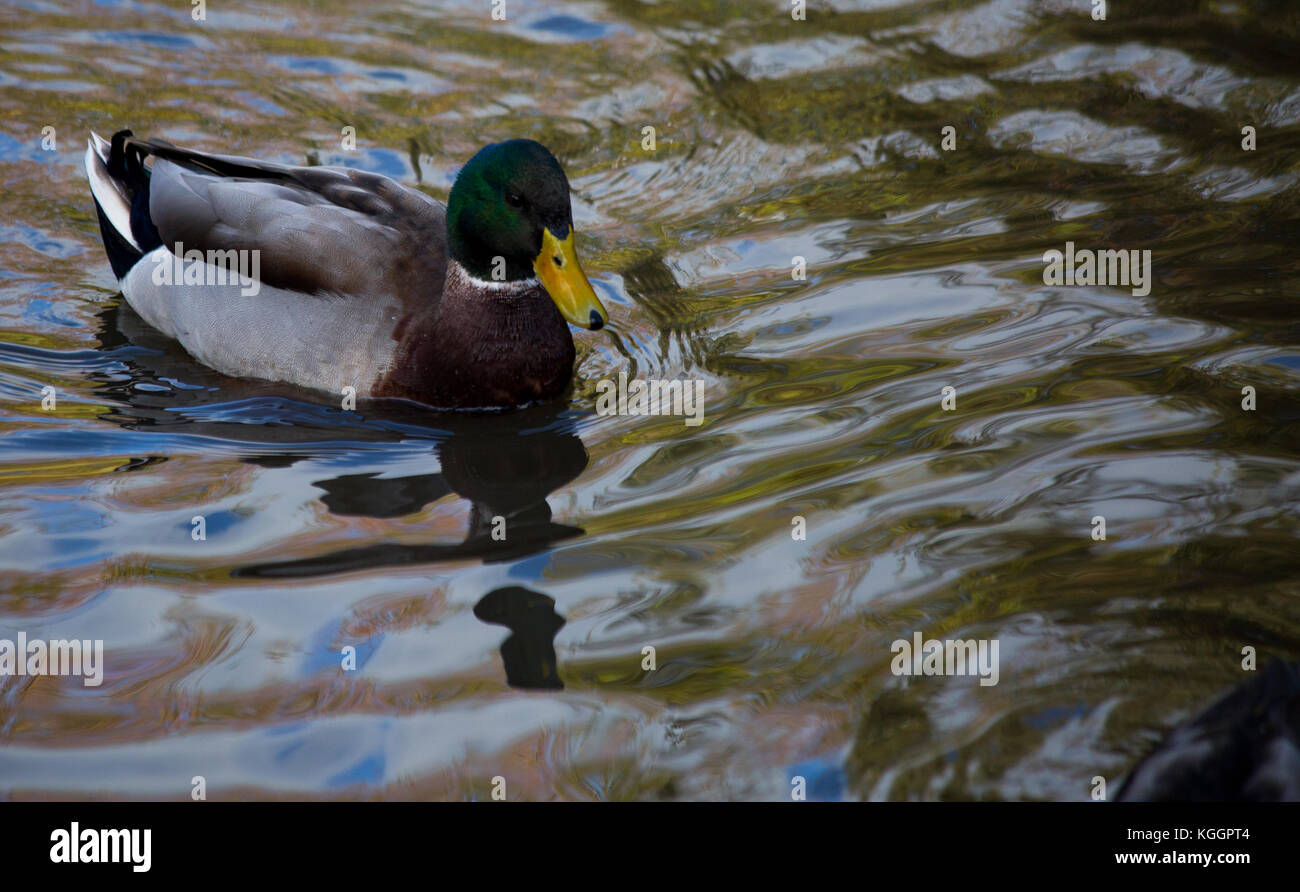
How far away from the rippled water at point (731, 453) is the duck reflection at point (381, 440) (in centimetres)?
2

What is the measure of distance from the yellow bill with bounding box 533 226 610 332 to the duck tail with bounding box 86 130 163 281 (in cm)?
219

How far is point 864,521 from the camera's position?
14.0 ft

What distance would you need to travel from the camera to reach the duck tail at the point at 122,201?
6.36 metres

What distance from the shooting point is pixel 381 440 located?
16.8ft

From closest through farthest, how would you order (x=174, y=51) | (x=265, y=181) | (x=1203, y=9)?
(x=265, y=181)
(x=1203, y=9)
(x=174, y=51)

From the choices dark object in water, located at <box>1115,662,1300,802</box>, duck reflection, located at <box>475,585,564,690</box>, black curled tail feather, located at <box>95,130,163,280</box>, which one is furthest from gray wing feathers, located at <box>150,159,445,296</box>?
dark object in water, located at <box>1115,662,1300,802</box>

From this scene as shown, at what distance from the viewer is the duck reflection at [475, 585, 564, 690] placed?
12.1 feet

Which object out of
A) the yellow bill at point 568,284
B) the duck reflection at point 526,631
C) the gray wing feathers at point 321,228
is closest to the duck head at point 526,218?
the yellow bill at point 568,284

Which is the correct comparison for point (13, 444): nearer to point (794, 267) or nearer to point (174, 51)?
point (794, 267)

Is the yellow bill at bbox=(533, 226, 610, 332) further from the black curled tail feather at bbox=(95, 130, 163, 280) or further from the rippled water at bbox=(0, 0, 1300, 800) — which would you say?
the black curled tail feather at bbox=(95, 130, 163, 280)

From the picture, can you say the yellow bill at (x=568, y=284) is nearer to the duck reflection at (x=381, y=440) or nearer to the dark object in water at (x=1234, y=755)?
the duck reflection at (x=381, y=440)

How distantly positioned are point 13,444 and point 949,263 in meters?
4.01
